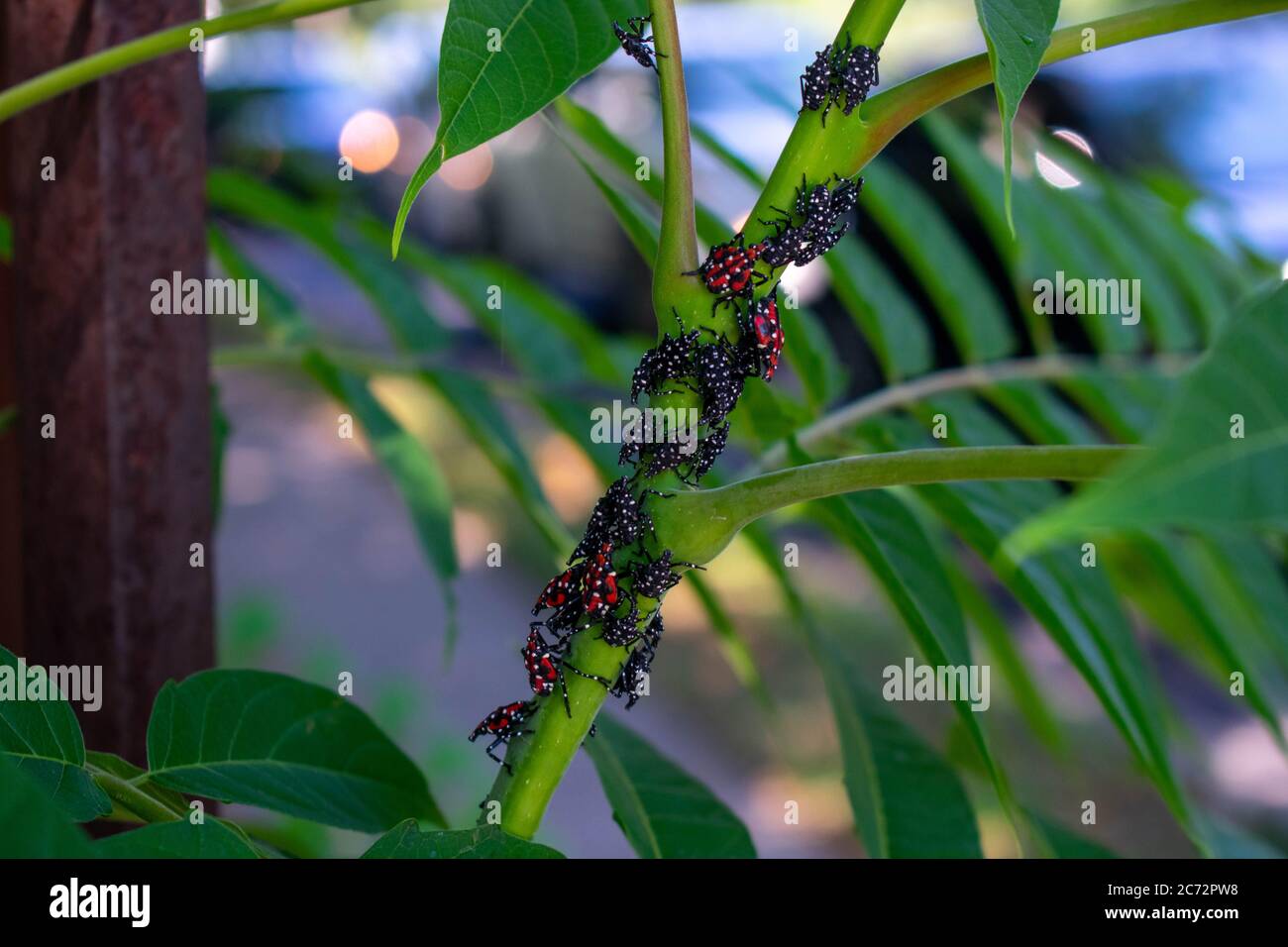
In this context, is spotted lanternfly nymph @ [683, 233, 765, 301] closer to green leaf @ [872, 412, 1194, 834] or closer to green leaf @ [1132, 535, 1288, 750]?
green leaf @ [872, 412, 1194, 834]

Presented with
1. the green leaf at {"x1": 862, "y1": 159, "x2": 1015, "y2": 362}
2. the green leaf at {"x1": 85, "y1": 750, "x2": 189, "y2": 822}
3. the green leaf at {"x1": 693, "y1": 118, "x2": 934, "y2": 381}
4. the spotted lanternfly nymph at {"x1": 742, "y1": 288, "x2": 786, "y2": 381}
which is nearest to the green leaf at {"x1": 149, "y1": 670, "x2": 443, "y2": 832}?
the green leaf at {"x1": 85, "y1": 750, "x2": 189, "y2": 822}

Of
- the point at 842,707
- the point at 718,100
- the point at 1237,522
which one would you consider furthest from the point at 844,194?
the point at 718,100

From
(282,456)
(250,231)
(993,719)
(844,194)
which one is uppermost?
(250,231)

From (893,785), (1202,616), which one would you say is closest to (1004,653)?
(1202,616)

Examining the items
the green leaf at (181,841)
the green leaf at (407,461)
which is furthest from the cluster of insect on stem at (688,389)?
the green leaf at (407,461)

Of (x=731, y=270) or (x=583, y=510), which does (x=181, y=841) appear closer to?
(x=731, y=270)
